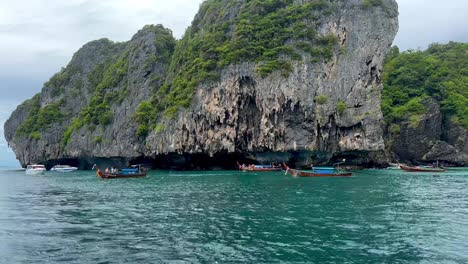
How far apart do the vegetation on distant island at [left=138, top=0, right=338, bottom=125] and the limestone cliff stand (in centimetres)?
18

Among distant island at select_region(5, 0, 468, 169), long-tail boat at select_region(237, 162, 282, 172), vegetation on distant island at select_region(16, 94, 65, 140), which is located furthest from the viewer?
vegetation on distant island at select_region(16, 94, 65, 140)

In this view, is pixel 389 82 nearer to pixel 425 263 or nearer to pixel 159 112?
pixel 159 112

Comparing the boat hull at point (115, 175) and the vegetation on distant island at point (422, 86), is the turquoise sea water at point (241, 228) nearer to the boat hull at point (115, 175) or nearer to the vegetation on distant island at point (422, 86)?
the boat hull at point (115, 175)

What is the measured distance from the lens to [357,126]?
66.1m

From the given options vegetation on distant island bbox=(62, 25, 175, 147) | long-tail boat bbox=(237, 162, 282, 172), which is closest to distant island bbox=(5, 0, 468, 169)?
vegetation on distant island bbox=(62, 25, 175, 147)

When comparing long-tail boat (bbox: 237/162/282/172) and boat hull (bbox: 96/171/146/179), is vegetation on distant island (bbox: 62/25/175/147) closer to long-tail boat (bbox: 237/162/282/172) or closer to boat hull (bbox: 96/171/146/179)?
boat hull (bbox: 96/171/146/179)

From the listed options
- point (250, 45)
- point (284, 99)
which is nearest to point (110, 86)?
point (250, 45)

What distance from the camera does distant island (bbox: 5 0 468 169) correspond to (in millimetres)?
67562

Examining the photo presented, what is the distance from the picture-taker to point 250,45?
243 ft

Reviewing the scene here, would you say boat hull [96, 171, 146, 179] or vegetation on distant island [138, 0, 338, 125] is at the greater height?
vegetation on distant island [138, 0, 338, 125]

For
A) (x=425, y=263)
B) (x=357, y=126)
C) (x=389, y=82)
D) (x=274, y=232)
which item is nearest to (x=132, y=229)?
(x=274, y=232)

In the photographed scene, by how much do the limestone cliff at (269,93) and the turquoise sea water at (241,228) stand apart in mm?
32547

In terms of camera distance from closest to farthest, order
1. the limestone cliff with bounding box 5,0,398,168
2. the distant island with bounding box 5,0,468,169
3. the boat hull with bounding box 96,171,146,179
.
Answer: the boat hull with bounding box 96,171,146,179 → the limestone cliff with bounding box 5,0,398,168 → the distant island with bounding box 5,0,468,169

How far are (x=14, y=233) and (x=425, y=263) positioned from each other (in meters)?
18.8
